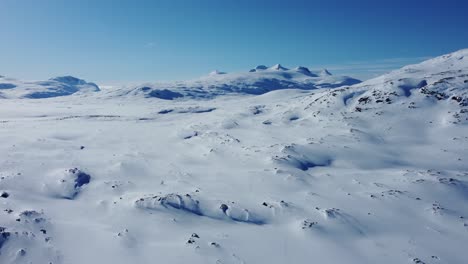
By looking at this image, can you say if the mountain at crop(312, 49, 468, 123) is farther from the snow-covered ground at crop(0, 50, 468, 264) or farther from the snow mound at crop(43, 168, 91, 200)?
the snow mound at crop(43, 168, 91, 200)

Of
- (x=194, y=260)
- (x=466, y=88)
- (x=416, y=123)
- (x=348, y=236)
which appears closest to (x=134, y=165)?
(x=194, y=260)

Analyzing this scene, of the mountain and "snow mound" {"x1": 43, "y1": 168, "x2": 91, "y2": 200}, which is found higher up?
the mountain

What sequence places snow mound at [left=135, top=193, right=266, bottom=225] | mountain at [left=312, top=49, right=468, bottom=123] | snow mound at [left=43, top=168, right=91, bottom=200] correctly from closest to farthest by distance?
snow mound at [left=135, top=193, right=266, bottom=225] → snow mound at [left=43, top=168, right=91, bottom=200] → mountain at [left=312, top=49, right=468, bottom=123]

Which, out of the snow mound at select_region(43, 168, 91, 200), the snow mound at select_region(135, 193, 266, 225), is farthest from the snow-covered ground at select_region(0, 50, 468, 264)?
the snow mound at select_region(43, 168, 91, 200)

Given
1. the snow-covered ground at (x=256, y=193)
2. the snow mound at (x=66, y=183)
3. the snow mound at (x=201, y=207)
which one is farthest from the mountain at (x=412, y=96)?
the snow mound at (x=66, y=183)

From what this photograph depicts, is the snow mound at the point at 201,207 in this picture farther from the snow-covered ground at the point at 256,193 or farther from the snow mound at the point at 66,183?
the snow mound at the point at 66,183

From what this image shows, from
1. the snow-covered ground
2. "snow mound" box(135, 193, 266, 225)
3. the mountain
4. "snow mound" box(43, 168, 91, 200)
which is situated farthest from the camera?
the mountain

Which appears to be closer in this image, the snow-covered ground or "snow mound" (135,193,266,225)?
the snow-covered ground

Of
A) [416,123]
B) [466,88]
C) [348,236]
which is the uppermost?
[466,88]

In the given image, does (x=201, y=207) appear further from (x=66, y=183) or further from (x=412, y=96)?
(x=412, y=96)

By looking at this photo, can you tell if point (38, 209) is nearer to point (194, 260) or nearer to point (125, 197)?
point (125, 197)
